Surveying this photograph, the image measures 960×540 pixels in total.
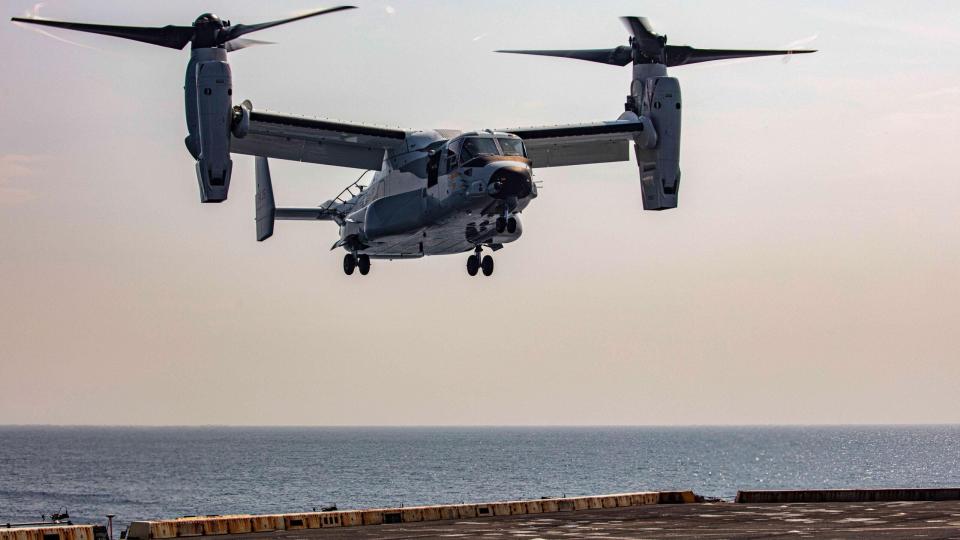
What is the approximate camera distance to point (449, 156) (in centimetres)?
3747

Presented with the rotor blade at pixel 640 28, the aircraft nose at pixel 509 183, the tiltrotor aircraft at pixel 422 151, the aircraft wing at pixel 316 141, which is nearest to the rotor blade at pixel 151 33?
the tiltrotor aircraft at pixel 422 151

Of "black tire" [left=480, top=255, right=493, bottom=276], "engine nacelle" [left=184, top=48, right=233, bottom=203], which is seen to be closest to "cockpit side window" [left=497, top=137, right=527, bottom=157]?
"black tire" [left=480, top=255, right=493, bottom=276]

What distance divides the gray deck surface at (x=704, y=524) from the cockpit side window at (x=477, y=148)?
1069 cm

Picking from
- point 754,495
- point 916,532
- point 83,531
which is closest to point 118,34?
point 83,531

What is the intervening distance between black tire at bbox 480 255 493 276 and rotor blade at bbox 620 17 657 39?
959cm

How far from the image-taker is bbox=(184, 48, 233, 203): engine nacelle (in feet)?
115

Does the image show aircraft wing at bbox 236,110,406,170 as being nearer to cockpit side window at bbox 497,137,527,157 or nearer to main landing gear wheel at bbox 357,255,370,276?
main landing gear wheel at bbox 357,255,370,276

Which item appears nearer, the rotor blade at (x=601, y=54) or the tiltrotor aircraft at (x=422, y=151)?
the tiltrotor aircraft at (x=422, y=151)

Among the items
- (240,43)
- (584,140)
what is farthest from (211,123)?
(584,140)

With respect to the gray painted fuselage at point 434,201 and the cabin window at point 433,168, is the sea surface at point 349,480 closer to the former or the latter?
the gray painted fuselage at point 434,201

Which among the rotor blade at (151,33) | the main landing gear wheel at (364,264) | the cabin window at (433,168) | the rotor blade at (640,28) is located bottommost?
the main landing gear wheel at (364,264)

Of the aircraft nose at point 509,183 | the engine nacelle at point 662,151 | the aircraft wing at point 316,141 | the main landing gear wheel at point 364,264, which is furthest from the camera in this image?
the main landing gear wheel at point 364,264

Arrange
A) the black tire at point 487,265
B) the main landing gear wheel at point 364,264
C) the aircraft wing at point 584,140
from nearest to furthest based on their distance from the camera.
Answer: the black tire at point 487,265 < the aircraft wing at point 584,140 < the main landing gear wheel at point 364,264

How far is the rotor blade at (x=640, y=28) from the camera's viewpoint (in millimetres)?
42156
